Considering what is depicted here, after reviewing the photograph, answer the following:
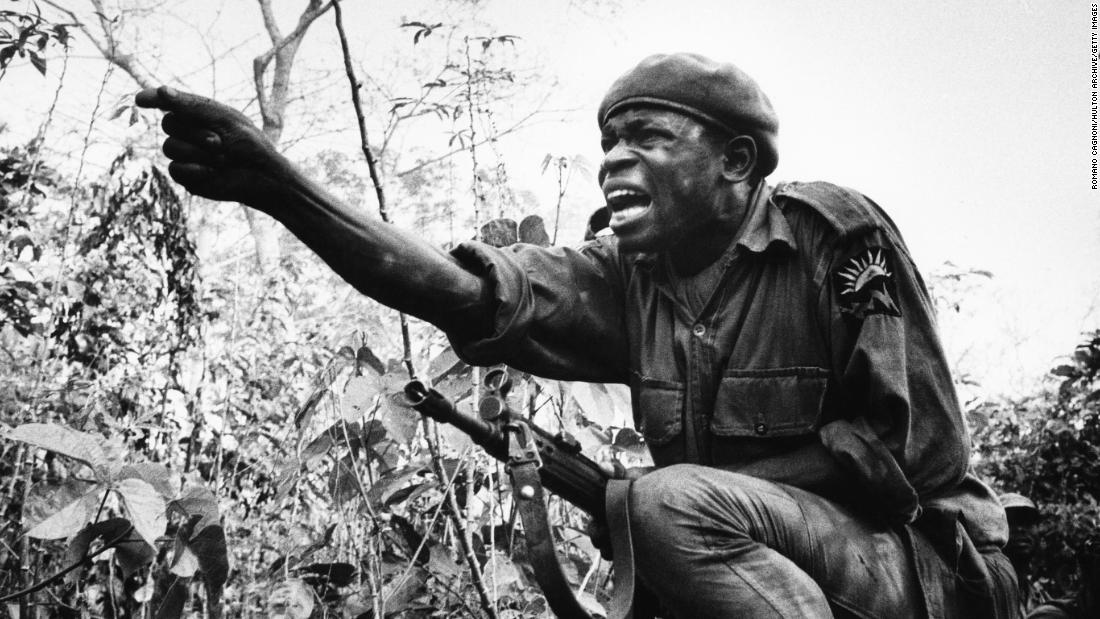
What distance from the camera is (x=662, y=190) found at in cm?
231

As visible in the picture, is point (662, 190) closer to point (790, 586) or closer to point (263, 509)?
point (790, 586)

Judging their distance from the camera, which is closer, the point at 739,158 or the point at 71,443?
the point at 739,158

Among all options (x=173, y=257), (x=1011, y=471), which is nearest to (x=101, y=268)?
(x=173, y=257)

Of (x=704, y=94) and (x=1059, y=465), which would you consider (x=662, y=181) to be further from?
(x=1059, y=465)

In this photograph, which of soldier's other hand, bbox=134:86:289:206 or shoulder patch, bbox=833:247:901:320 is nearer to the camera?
soldier's other hand, bbox=134:86:289:206

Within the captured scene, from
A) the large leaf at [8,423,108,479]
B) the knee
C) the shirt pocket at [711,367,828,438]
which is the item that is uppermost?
the large leaf at [8,423,108,479]

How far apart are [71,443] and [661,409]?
1904 millimetres

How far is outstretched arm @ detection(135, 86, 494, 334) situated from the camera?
1.88m

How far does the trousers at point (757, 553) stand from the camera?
1.86 meters

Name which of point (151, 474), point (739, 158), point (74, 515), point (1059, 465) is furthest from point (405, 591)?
point (1059, 465)

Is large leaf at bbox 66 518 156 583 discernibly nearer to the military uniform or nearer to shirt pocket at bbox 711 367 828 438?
the military uniform

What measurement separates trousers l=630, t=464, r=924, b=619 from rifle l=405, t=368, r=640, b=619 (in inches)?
3.7

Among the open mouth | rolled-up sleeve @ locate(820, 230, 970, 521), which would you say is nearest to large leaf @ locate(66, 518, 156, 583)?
the open mouth

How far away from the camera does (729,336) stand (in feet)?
7.50
